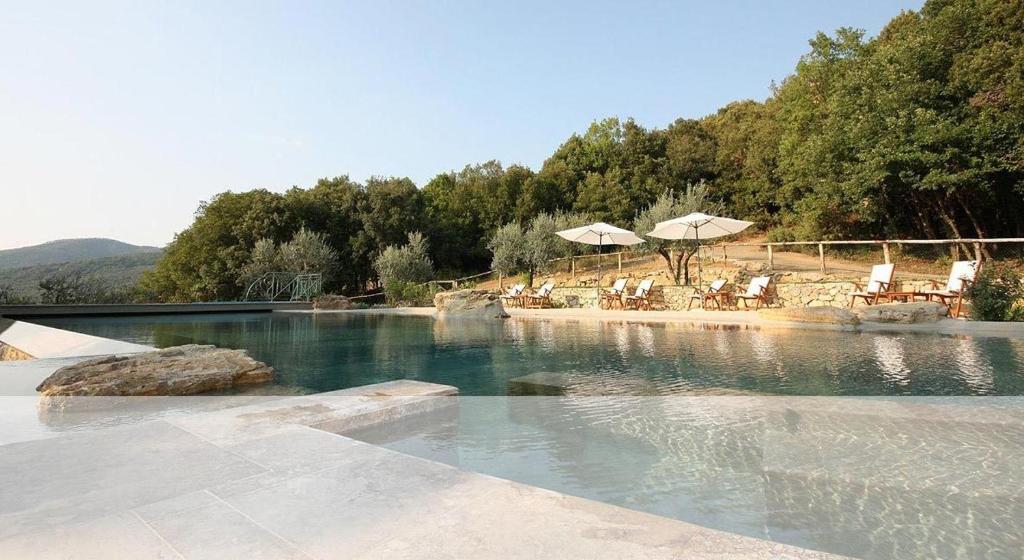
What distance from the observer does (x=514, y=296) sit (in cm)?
1736

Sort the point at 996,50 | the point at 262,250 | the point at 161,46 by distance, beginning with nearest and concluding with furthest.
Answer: the point at 161,46 < the point at 996,50 < the point at 262,250

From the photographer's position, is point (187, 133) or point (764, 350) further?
point (187, 133)

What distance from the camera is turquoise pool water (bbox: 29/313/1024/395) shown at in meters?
4.27

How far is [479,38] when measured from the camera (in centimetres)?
1538

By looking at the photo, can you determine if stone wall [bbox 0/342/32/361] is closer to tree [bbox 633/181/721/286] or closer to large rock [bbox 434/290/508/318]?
large rock [bbox 434/290/508/318]

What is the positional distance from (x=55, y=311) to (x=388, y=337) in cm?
1439

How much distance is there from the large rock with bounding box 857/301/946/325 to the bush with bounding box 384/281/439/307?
47.2ft

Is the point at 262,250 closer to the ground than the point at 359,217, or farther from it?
closer to the ground

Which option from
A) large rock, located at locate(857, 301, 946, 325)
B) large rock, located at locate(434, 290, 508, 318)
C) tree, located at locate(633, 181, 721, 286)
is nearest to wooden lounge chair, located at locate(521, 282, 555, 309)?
large rock, located at locate(434, 290, 508, 318)

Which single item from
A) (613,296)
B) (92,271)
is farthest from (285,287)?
(613,296)

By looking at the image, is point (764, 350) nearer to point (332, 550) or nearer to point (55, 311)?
point (332, 550)

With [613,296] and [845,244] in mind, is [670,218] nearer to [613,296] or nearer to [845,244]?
[613,296]

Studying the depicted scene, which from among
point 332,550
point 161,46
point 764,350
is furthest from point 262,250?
point 332,550

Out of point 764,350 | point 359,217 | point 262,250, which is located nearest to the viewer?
point 764,350
